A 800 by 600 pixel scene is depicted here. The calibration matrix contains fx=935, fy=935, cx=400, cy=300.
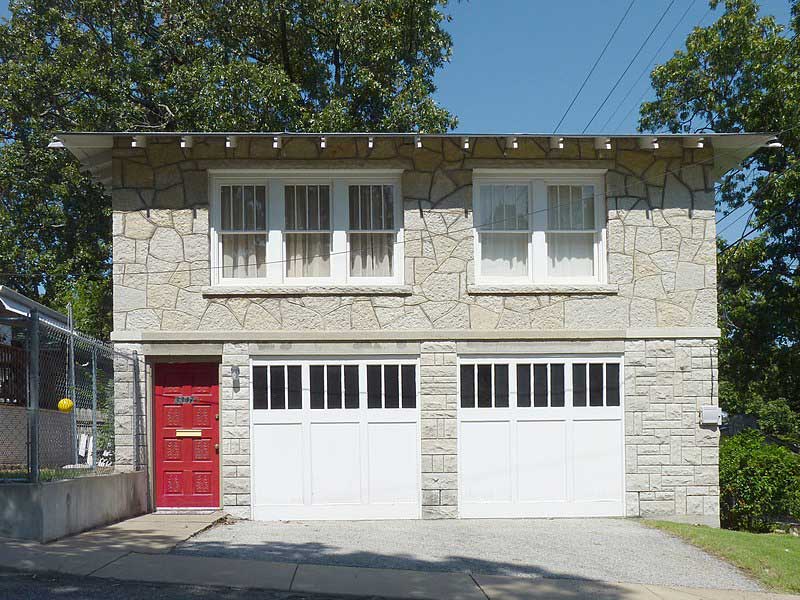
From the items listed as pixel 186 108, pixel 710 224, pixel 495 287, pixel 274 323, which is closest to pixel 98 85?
pixel 186 108

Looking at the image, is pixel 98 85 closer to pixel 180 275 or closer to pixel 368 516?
pixel 180 275

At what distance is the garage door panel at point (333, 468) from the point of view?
1308 cm

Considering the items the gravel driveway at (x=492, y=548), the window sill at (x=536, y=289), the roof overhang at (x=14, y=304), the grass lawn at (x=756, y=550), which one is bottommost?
the grass lawn at (x=756, y=550)

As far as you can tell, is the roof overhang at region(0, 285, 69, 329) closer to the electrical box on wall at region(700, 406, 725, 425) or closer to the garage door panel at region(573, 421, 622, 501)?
the garage door panel at region(573, 421, 622, 501)

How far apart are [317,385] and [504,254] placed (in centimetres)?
329

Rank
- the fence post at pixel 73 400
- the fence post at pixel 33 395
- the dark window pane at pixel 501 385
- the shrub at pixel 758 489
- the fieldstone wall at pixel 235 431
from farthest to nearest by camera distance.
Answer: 1. the shrub at pixel 758 489
2. the dark window pane at pixel 501 385
3. the fieldstone wall at pixel 235 431
4. the fence post at pixel 73 400
5. the fence post at pixel 33 395

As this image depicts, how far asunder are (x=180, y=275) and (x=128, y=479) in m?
2.86

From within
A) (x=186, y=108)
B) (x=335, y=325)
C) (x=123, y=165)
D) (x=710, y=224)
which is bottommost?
(x=335, y=325)

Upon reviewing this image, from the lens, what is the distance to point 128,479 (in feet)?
40.6

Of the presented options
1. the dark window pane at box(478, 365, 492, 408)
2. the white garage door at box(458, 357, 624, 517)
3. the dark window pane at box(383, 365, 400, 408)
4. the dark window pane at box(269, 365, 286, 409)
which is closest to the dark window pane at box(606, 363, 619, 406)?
the white garage door at box(458, 357, 624, 517)

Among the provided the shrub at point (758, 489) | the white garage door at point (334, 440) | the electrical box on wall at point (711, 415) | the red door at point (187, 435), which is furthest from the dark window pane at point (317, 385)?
the shrub at point (758, 489)

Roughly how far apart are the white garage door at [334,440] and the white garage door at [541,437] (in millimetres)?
844

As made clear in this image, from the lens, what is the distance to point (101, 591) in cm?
797

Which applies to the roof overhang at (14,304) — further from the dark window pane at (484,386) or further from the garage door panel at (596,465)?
the garage door panel at (596,465)
